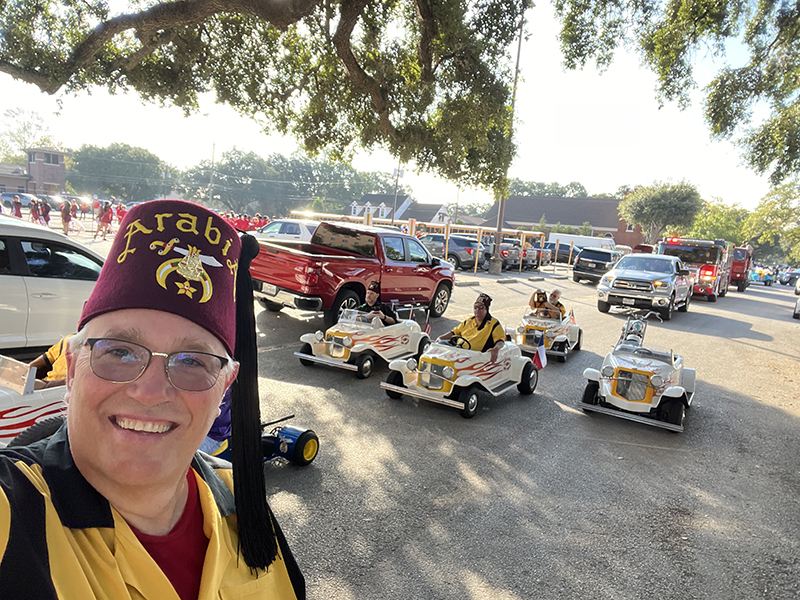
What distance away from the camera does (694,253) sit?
21641mm

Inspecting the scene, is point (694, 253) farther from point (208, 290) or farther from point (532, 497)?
point (208, 290)

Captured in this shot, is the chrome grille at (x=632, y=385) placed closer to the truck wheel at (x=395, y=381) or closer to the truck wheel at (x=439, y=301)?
the truck wheel at (x=395, y=381)

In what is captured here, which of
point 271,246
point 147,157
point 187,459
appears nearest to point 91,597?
point 187,459

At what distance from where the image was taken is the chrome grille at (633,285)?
15.7 metres

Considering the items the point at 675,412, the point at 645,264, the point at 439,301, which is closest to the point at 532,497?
the point at 675,412

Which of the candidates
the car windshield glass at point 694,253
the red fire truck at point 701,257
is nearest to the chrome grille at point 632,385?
the red fire truck at point 701,257

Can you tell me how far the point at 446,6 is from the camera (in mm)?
10195

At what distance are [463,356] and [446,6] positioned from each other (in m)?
7.61

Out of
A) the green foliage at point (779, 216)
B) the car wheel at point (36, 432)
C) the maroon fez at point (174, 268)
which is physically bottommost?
→ the car wheel at point (36, 432)

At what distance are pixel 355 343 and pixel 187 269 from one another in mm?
6472

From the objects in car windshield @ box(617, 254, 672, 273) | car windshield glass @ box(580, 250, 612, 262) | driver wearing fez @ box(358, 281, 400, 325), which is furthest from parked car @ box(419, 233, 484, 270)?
driver wearing fez @ box(358, 281, 400, 325)

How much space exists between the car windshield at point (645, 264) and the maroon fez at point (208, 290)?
17833 mm

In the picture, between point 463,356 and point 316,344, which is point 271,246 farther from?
point 463,356

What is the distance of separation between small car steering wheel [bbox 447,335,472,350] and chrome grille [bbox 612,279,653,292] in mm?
10865
